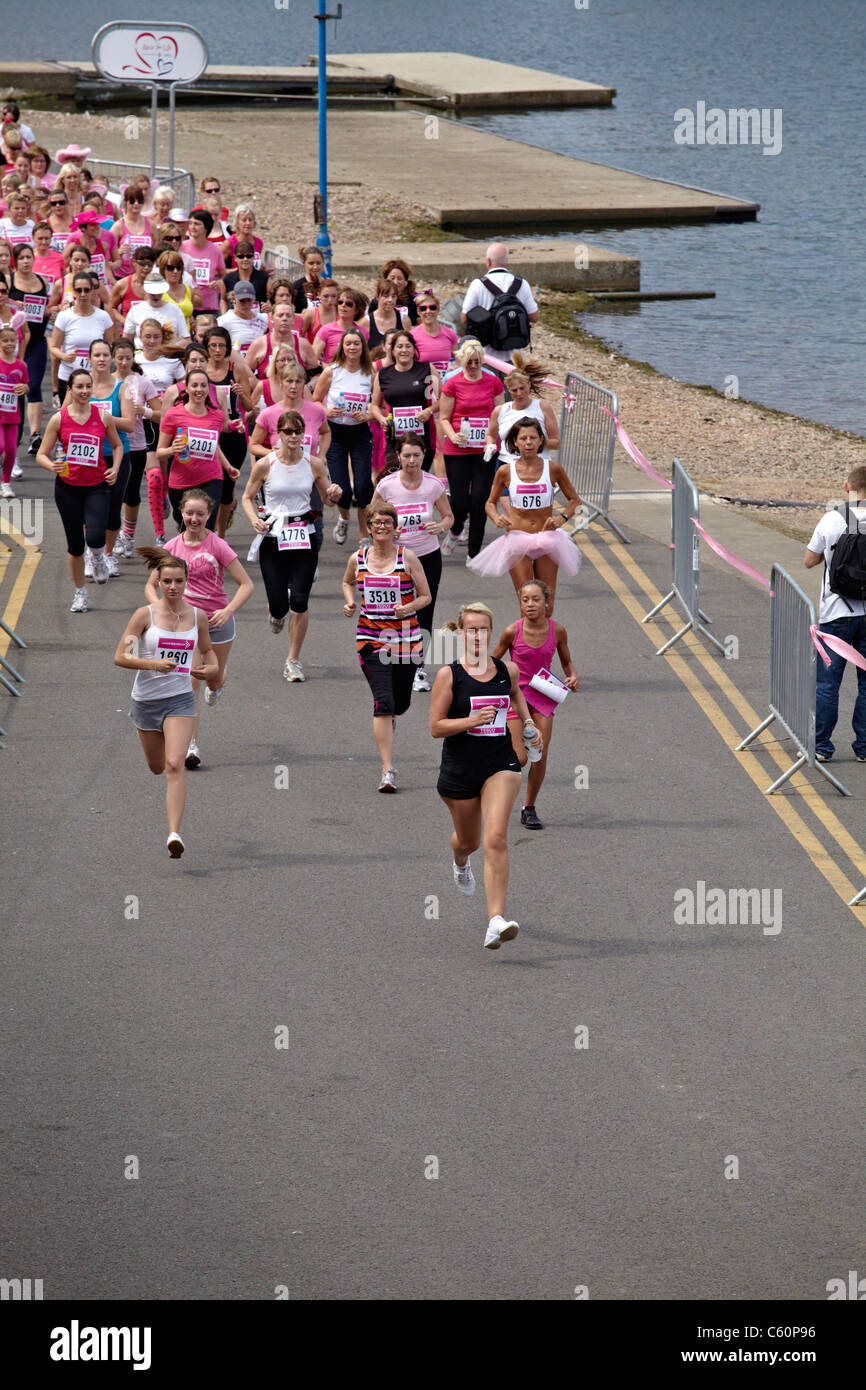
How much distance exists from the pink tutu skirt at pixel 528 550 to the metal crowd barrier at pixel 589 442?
411 centimetres

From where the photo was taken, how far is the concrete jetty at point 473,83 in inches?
2297

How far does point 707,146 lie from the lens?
60.3 metres

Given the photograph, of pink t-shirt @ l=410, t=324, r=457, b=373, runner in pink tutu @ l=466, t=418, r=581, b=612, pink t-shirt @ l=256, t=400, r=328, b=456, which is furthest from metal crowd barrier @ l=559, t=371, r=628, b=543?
pink t-shirt @ l=256, t=400, r=328, b=456

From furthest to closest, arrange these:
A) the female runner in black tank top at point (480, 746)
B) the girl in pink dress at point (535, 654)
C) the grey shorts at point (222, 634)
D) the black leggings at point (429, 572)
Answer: the black leggings at point (429, 572), the grey shorts at point (222, 634), the girl in pink dress at point (535, 654), the female runner in black tank top at point (480, 746)

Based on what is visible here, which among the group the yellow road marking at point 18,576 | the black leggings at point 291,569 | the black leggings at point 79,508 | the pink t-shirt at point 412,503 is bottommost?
the yellow road marking at point 18,576

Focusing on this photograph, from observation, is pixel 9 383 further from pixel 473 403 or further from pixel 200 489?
pixel 473 403

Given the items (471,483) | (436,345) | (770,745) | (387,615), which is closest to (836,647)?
(770,745)

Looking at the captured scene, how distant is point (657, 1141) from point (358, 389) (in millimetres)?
9168

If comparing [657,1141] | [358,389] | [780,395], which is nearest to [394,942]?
[657,1141]

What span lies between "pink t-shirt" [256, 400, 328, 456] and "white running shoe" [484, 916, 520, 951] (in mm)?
5452

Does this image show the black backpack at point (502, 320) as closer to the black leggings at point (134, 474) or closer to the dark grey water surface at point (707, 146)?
the black leggings at point (134, 474)

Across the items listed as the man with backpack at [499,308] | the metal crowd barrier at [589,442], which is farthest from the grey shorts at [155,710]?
the man with backpack at [499,308]

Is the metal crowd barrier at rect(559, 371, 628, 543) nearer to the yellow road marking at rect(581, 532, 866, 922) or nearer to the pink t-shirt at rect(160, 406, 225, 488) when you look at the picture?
the yellow road marking at rect(581, 532, 866, 922)

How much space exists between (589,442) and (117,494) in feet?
16.8
